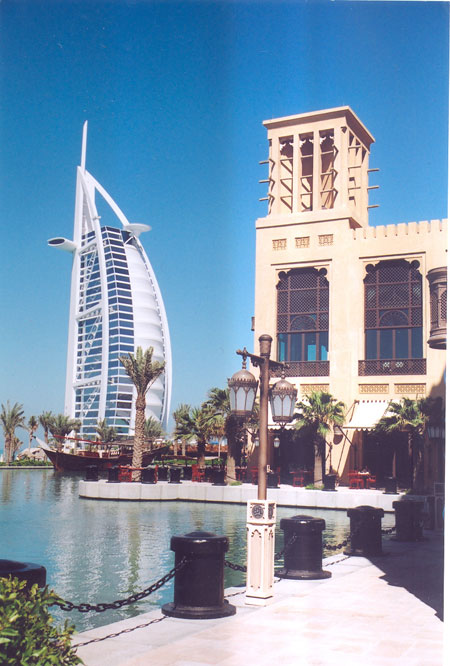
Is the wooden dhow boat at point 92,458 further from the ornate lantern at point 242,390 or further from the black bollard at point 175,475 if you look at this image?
the ornate lantern at point 242,390

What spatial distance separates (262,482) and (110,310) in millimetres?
111189

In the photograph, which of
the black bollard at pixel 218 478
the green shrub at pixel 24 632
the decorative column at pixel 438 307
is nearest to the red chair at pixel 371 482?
the black bollard at pixel 218 478

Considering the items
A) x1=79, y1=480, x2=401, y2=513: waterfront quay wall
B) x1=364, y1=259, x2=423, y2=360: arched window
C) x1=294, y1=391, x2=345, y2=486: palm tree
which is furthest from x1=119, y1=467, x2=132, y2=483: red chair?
x1=364, y1=259, x2=423, y2=360: arched window

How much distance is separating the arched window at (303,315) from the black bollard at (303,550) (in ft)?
88.5

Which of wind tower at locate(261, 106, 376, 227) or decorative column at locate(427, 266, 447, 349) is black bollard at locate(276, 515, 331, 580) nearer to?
decorative column at locate(427, 266, 447, 349)

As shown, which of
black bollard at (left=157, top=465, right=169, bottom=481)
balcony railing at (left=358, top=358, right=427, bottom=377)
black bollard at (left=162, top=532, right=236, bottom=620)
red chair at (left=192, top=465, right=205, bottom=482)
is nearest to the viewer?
black bollard at (left=162, top=532, right=236, bottom=620)

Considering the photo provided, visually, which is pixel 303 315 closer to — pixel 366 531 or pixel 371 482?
pixel 371 482

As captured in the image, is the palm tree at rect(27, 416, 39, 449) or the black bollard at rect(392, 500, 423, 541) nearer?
the black bollard at rect(392, 500, 423, 541)

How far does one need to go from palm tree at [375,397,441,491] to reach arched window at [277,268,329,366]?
22.2 feet

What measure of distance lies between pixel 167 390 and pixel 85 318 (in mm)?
18062

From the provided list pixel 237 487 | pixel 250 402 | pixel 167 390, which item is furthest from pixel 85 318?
pixel 250 402

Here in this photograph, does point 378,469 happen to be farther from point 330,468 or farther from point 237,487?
point 237,487

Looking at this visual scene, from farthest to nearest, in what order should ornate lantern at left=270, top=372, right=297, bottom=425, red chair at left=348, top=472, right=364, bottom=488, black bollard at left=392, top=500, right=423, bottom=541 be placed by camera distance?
red chair at left=348, top=472, right=364, bottom=488, black bollard at left=392, top=500, right=423, bottom=541, ornate lantern at left=270, top=372, right=297, bottom=425

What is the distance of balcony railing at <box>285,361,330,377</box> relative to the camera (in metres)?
37.2
